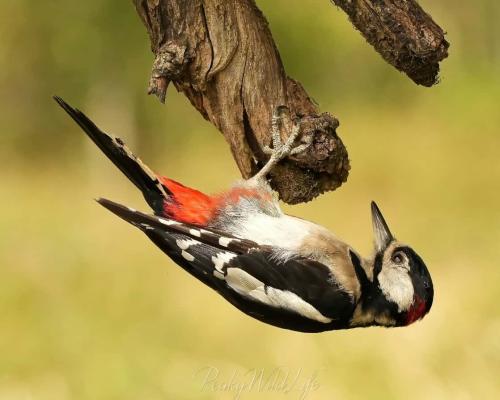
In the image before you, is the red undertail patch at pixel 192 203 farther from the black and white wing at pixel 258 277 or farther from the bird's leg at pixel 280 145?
the bird's leg at pixel 280 145

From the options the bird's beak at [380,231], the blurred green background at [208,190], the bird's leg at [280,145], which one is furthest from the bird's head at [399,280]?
the blurred green background at [208,190]

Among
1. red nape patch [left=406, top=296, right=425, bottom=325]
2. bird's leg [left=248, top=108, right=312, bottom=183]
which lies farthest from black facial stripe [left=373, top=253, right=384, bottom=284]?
bird's leg [left=248, top=108, right=312, bottom=183]

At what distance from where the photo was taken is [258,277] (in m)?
1.92

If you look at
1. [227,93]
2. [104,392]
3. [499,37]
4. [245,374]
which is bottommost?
[104,392]

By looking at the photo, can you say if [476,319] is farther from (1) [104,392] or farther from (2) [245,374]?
(1) [104,392]

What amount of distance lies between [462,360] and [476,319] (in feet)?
1.15

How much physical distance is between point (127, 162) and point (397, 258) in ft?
2.07

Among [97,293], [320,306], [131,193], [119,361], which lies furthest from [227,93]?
[131,193]

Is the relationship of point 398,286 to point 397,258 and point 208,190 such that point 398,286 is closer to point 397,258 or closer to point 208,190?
point 397,258

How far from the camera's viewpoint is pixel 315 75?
20.4ft

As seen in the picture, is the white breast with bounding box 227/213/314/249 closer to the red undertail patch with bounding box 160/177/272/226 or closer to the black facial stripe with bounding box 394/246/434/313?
the red undertail patch with bounding box 160/177/272/226

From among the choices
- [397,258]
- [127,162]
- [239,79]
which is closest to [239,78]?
[239,79]

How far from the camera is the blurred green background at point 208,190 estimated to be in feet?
12.9

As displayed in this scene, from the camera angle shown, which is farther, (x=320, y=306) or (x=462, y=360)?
(x=462, y=360)
